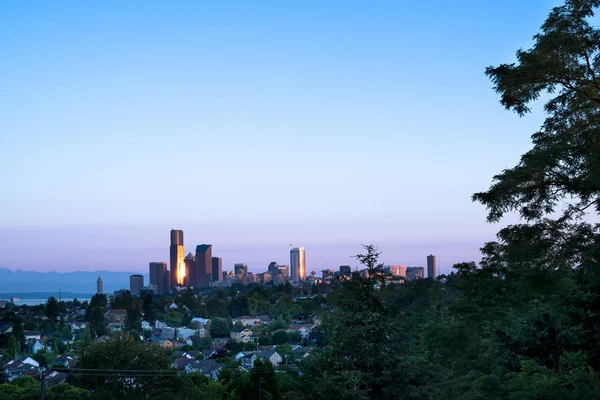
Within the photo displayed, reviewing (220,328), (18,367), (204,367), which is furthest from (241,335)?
(18,367)

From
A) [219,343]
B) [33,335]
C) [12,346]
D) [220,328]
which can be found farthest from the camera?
[220,328]

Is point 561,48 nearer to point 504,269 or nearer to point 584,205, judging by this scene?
point 584,205

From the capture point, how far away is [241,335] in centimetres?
7419

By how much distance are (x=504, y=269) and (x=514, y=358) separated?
7019mm

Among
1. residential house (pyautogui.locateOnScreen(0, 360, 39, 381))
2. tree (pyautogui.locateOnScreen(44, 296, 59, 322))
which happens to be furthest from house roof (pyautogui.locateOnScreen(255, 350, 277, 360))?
tree (pyautogui.locateOnScreen(44, 296, 59, 322))

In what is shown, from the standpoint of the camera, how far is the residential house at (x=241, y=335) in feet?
234

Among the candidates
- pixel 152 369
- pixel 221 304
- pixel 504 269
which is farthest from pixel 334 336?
pixel 221 304

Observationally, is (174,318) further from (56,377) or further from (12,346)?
(56,377)

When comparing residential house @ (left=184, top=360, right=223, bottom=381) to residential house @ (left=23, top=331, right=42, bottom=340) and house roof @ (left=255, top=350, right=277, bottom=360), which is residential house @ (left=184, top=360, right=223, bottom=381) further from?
residential house @ (left=23, top=331, right=42, bottom=340)

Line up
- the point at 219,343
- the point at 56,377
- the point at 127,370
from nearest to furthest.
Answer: the point at 127,370
the point at 56,377
the point at 219,343

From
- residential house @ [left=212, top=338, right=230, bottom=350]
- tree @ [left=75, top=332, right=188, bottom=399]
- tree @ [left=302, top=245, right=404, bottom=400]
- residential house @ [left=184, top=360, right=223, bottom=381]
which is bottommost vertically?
residential house @ [left=212, top=338, right=230, bottom=350]

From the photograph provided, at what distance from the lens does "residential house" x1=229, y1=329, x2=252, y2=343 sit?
71.3m

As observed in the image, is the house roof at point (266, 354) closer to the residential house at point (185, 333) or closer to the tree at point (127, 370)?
the residential house at point (185, 333)

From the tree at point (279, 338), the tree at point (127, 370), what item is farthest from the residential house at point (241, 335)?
the tree at point (127, 370)
